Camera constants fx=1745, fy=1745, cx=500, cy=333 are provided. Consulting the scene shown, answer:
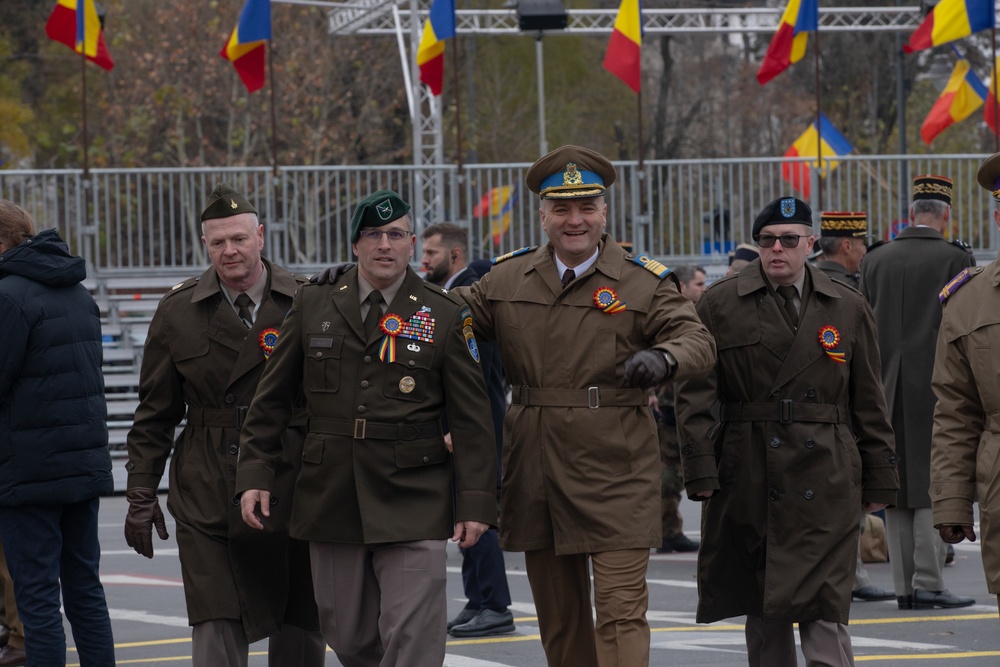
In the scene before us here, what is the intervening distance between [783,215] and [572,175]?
967mm

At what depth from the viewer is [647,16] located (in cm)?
2627

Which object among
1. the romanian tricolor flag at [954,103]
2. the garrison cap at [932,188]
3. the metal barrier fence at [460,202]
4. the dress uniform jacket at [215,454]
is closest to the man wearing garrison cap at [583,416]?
the dress uniform jacket at [215,454]

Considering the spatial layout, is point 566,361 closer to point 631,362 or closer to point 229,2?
point 631,362

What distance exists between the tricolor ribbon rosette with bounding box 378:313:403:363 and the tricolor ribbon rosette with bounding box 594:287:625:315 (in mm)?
745

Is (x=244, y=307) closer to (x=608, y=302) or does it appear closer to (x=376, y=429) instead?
(x=376, y=429)

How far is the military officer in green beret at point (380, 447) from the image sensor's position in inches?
249

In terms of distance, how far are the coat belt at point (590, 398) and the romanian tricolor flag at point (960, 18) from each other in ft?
46.5

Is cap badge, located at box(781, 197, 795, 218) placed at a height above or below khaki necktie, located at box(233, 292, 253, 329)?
above

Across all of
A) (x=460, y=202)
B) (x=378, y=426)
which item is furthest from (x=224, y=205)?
(x=460, y=202)

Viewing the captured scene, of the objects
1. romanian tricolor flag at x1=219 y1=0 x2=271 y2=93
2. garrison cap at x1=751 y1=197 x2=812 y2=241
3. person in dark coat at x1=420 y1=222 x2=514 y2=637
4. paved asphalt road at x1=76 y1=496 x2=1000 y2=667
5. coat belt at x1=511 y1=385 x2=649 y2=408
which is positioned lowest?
paved asphalt road at x1=76 y1=496 x2=1000 y2=667

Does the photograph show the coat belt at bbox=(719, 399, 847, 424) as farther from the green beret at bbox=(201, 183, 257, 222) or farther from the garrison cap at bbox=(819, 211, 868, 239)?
the garrison cap at bbox=(819, 211, 868, 239)

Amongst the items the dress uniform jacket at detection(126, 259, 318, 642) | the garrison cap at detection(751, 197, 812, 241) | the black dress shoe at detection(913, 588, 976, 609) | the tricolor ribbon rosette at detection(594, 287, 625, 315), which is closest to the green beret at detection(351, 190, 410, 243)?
the dress uniform jacket at detection(126, 259, 318, 642)

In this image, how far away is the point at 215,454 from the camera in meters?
6.71

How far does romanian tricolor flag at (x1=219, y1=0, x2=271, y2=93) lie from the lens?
20.7 meters
